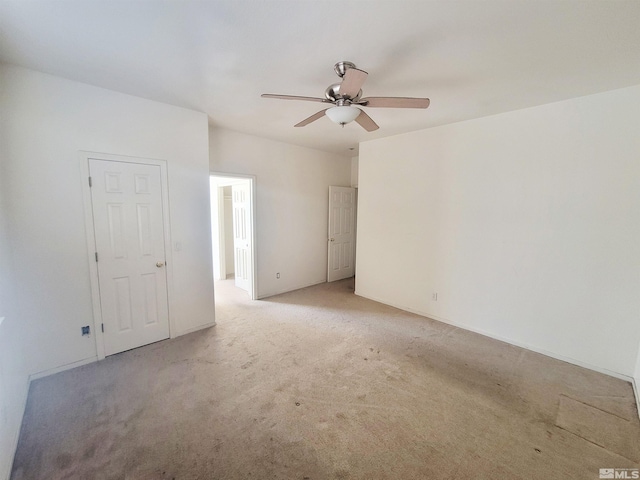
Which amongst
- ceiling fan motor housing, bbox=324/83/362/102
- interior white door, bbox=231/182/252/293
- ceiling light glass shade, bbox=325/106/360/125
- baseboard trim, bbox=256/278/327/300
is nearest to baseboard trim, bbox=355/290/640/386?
baseboard trim, bbox=256/278/327/300

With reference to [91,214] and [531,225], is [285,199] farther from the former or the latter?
[531,225]

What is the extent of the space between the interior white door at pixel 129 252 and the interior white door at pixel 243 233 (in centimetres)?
156

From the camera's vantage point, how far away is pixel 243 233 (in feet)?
15.7

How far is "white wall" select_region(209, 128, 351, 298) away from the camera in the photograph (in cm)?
411

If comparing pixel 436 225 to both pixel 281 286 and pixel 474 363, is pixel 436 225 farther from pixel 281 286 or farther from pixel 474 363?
pixel 281 286

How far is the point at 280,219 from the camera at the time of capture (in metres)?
4.71

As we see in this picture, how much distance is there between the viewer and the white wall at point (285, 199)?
411 centimetres

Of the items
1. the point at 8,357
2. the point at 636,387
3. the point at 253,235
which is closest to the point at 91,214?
the point at 8,357

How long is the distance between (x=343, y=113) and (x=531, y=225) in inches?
96.4

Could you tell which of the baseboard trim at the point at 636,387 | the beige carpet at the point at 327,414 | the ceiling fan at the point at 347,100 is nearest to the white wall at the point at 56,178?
the beige carpet at the point at 327,414

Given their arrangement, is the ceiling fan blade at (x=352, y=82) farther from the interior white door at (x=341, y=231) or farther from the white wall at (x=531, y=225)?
the interior white door at (x=341, y=231)

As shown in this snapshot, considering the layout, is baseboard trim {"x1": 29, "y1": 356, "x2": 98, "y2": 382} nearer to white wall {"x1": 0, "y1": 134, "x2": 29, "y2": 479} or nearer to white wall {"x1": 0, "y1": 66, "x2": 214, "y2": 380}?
white wall {"x1": 0, "y1": 66, "x2": 214, "y2": 380}

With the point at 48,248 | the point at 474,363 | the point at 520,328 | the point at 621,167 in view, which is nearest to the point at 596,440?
the point at 474,363

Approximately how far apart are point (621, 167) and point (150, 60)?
411 centimetres
